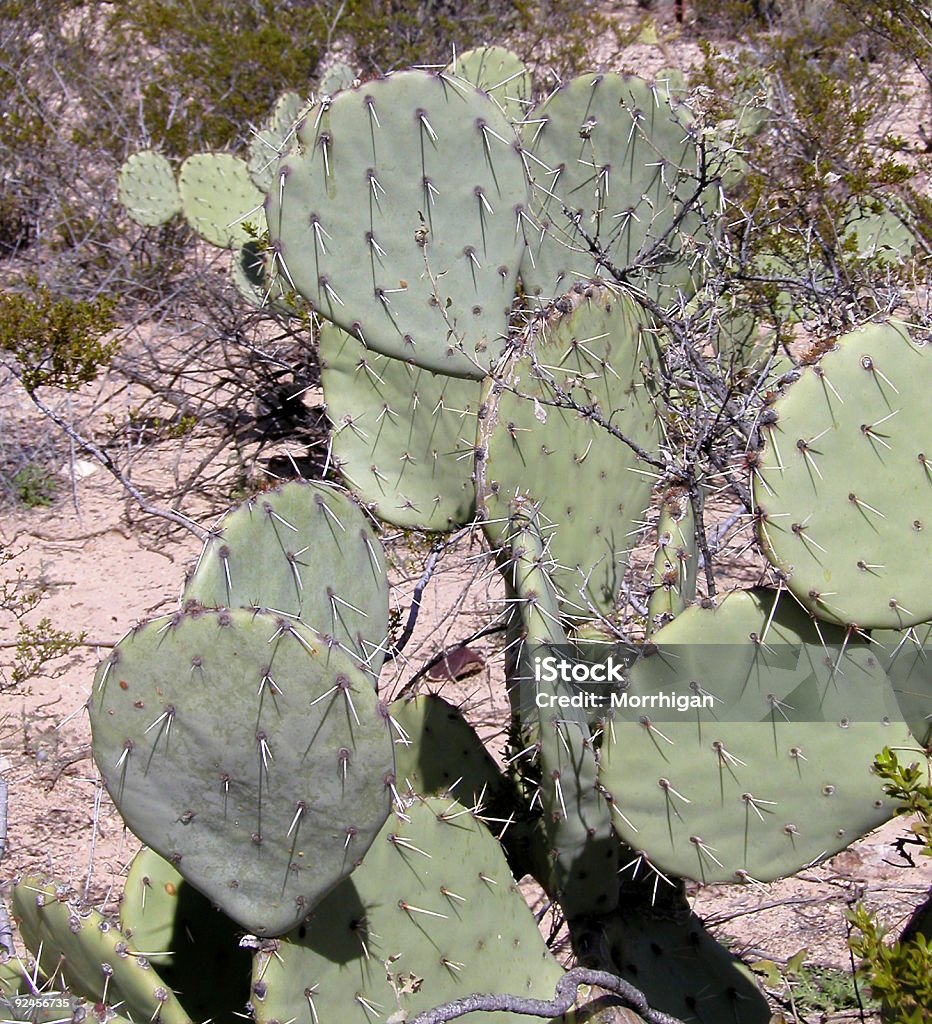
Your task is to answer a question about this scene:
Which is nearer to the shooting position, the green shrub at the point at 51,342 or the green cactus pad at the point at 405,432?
the green cactus pad at the point at 405,432

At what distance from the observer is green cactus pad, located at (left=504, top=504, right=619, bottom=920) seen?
1691 mm

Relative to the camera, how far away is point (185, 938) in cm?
181

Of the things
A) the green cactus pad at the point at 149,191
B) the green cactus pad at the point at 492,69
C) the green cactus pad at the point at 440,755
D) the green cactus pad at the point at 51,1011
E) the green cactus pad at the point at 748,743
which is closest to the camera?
the green cactus pad at the point at 51,1011

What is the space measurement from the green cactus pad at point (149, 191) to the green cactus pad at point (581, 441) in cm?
378

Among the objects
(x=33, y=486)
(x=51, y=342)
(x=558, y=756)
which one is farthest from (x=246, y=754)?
(x=33, y=486)

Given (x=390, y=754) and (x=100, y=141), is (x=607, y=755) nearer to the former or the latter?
(x=390, y=754)

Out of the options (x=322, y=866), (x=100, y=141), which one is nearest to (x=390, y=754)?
(x=322, y=866)

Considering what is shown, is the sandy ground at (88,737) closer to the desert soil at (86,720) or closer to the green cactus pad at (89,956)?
the desert soil at (86,720)

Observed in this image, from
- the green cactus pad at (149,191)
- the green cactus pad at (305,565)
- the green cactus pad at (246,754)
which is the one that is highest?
the green cactus pad at (149,191)

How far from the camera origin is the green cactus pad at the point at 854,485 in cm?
158

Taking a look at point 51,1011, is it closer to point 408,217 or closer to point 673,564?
point 673,564

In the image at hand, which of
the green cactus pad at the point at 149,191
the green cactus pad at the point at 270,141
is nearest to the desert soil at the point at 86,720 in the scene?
the green cactus pad at the point at 149,191

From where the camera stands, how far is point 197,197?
Result: 16.7 ft

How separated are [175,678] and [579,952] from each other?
2.98ft
